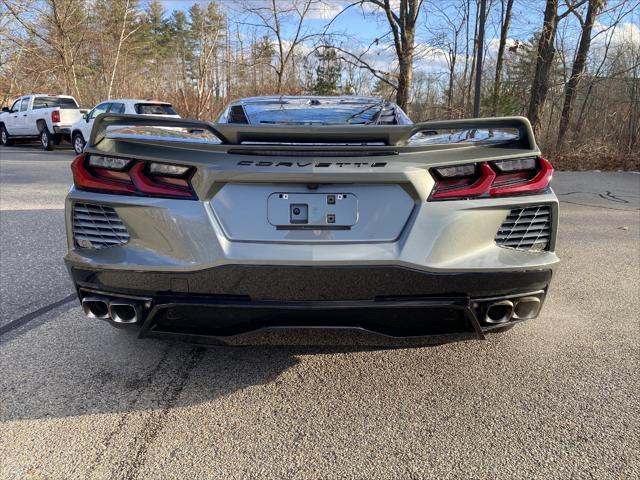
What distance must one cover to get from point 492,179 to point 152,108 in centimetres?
1372

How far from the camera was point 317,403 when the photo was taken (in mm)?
2285

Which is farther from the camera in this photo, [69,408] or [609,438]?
[69,408]

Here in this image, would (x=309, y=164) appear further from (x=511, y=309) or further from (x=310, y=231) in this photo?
(x=511, y=309)

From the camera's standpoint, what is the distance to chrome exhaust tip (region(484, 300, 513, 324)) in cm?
210

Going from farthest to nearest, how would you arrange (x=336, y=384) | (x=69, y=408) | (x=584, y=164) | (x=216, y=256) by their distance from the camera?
(x=584, y=164), (x=336, y=384), (x=69, y=408), (x=216, y=256)

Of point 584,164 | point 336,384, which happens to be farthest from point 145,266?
point 584,164

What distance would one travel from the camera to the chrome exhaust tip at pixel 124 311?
82.2 inches

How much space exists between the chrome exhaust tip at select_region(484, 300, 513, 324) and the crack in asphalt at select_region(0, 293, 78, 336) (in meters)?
2.89

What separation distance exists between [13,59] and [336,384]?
111 feet

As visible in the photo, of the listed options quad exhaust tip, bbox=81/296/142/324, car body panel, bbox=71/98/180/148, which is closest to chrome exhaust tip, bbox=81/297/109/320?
quad exhaust tip, bbox=81/296/142/324

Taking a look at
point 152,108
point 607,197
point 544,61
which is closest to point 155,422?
point 607,197

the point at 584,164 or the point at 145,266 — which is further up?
the point at 145,266

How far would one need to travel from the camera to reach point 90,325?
310 centimetres

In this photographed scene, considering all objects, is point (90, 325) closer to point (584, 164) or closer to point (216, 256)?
point (216, 256)
